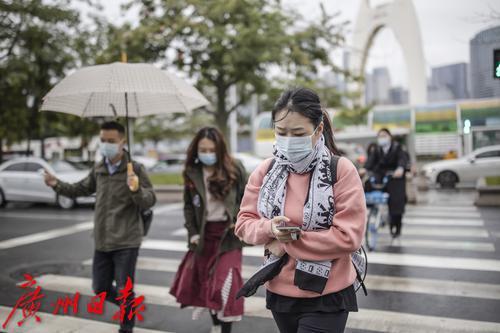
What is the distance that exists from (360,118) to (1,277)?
1060 inches

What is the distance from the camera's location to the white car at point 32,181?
45.3 feet

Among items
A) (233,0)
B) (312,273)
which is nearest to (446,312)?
(312,273)

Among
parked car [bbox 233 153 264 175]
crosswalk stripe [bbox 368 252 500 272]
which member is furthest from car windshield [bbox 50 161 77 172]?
crosswalk stripe [bbox 368 252 500 272]

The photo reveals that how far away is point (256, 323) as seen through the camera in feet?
14.4

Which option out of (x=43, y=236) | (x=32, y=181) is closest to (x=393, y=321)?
(x=43, y=236)

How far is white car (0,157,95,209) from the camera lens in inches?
543

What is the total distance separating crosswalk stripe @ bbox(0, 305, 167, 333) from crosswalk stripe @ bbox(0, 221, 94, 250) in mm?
4425

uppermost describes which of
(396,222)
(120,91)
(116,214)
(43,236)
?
(120,91)

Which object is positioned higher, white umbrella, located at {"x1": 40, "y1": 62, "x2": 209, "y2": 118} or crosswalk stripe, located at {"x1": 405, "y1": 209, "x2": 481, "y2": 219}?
white umbrella, located at {"x1": 40, "y1": 62, "x2": 209, "y2": 118}

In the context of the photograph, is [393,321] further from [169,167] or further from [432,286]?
[169,167]

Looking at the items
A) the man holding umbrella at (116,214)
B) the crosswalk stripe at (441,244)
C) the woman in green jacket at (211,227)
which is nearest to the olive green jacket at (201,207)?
the woman in green jacket at (211,227)

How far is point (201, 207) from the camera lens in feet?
12.8

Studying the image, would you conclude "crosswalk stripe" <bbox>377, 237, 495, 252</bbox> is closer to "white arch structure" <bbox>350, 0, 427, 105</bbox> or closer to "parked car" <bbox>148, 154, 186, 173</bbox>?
"parked car" <bbox>148, 154, 186, 173</bbox>

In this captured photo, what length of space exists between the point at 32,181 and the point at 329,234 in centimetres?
1393
